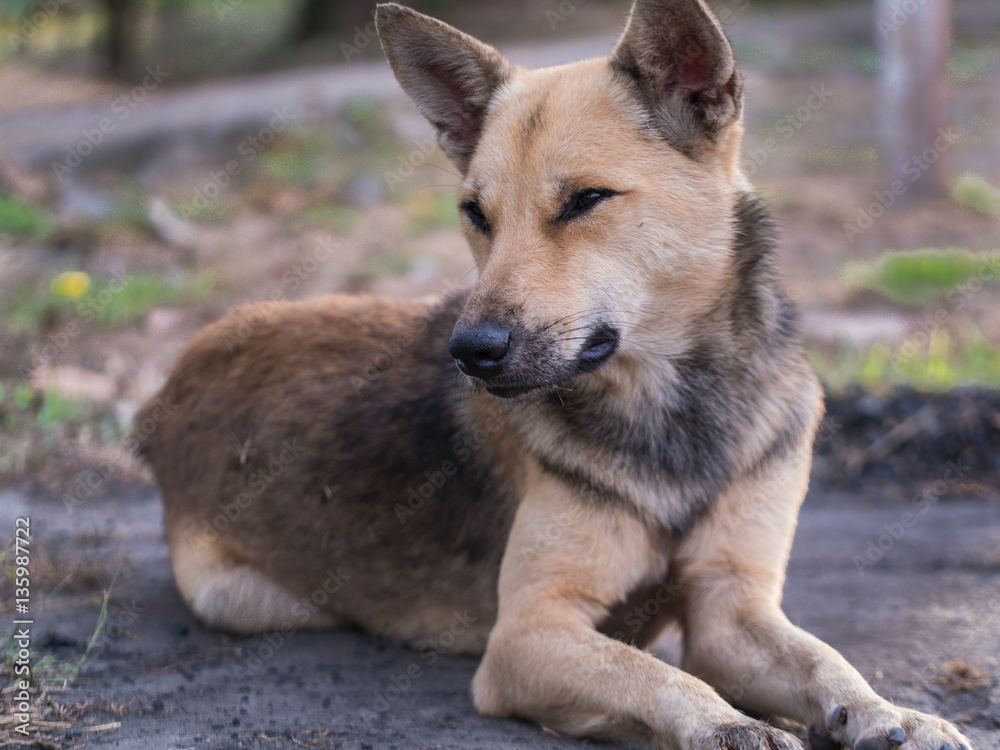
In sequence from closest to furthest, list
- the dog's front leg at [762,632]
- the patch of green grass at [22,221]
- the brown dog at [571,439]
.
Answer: the dog's front leg at [762,632], the brown dog at [571,439], the patch of green grass at [22,221]

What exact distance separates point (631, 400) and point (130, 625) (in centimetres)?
233

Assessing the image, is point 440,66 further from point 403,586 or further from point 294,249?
point 294,249

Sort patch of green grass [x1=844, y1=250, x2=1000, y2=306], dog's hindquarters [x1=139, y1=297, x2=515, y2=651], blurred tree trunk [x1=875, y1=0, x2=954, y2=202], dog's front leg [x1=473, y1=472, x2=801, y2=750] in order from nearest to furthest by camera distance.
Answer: dog's front leg [x1=473, y1=472, x2=801, y2=750] → dog's hindquarters [x1=139, y1=297, x2=515, y2=651] → patch of green grass [x1=844, y1=250, x2=1000, y2=306] → blurred tree trunk [x1=875, y1=0, x2=954, y2=202]

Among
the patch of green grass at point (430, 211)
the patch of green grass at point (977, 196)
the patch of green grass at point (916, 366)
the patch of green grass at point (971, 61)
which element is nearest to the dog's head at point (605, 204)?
the patch of green grass at point (916, 366)

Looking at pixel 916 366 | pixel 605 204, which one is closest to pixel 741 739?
pixel 605 204

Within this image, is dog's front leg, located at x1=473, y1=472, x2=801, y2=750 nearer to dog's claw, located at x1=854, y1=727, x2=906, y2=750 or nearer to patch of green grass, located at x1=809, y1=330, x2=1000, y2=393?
dog's claw, located at x1=854, y1=727, x2=906, y2=750

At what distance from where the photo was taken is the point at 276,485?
4.09 metres

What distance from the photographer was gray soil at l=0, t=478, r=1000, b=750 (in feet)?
10.1

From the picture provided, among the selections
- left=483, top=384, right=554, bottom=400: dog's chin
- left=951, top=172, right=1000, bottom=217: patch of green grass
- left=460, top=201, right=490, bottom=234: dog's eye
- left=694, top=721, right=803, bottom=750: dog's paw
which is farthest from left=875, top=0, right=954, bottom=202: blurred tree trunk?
left=694, top=721, right=803, bottom=750: dog's paw

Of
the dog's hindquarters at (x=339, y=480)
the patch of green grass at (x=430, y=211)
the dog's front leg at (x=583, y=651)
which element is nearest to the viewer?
the dog's front leg at (x=583, y=651)

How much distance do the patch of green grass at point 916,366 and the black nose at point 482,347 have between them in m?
4.39

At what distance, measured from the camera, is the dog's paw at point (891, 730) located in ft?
8.84

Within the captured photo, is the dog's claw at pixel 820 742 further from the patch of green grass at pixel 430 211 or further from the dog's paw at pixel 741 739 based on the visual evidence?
the patch of green grass at pixel 430 211

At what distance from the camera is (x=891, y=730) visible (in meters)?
2.71
